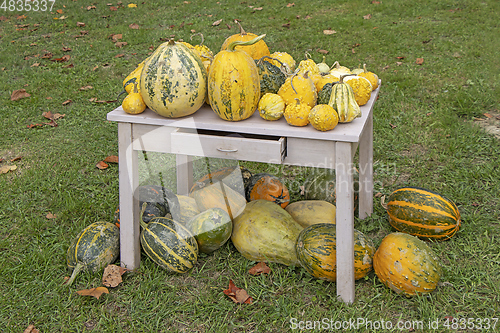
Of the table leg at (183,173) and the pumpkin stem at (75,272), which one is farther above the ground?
the table leg at (183,173)

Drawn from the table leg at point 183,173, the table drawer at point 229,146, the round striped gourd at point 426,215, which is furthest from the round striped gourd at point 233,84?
Result: the round striped gourd at point 426,215

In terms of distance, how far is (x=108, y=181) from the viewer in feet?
13.6

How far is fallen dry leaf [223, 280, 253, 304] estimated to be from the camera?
2.70 meters

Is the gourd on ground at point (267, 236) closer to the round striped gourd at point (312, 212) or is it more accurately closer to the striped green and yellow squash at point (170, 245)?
the round striped gourd at point (312, 212)

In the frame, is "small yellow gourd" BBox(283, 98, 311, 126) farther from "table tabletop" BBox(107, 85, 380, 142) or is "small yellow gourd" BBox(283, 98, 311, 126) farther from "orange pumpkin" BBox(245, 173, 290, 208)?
"orange pumpkin" BBox(245, 173, 290, 208)

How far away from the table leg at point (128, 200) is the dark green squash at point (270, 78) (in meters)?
0.86

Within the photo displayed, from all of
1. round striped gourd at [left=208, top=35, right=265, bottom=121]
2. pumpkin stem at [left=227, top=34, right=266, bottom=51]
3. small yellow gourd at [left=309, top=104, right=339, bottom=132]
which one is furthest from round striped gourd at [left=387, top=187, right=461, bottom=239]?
pumpkin stem at [left=227, top=34, right=266, bottom=51]

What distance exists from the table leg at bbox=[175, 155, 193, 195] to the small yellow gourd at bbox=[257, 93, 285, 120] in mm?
1264

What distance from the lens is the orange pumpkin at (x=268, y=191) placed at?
3408 millimetres

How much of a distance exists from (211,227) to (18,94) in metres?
4.25

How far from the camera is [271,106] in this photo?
2.51m

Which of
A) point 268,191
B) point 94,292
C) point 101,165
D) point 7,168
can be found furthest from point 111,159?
point 94,292

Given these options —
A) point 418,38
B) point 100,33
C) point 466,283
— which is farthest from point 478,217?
point 100,33

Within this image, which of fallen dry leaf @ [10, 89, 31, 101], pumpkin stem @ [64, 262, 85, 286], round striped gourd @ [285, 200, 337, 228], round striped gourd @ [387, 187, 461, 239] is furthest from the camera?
fallen dry leaf @ [10, 89, 31, 101]
